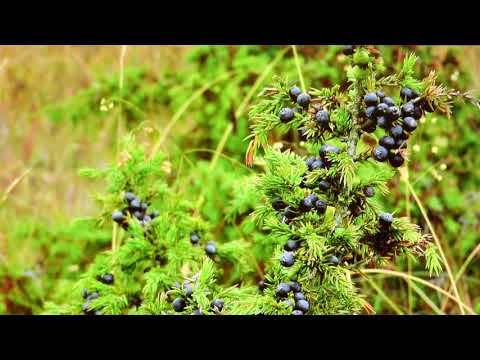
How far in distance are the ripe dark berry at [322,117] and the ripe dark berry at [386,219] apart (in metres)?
0.16

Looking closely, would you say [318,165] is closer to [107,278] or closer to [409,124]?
[409,124]

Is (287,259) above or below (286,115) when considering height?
below

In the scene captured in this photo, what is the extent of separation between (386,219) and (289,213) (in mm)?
140

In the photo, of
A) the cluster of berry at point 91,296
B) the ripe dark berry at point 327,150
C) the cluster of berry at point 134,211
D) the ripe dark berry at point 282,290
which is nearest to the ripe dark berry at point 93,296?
the cluster of berry at point 91,296

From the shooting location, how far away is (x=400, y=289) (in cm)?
205

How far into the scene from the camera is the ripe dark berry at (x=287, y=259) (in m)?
0.95

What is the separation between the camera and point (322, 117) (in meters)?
0.97

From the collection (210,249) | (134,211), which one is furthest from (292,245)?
(134,211)

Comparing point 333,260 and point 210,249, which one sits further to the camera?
point 210,249

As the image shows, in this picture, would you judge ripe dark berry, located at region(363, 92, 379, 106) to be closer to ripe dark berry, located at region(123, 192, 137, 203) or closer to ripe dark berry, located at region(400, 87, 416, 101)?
ripe dark berry, located at region(400, 87, 416, 101)
